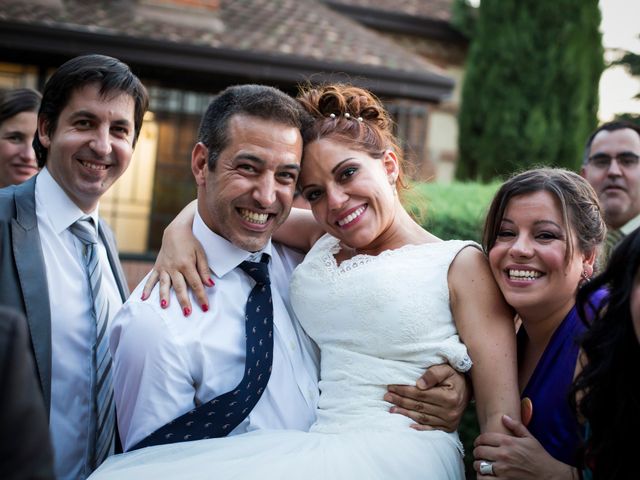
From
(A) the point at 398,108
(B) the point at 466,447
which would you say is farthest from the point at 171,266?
(A) the point at 398,108

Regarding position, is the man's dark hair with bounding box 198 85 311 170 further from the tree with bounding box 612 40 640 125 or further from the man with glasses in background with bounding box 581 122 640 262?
the tree with bounding box 612 40 640 125

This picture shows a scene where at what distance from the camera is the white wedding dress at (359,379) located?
2525 millimetres

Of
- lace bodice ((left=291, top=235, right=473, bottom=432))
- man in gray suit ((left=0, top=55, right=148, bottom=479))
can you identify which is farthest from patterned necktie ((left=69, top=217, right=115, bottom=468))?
lace bodice ((left=291, top=235, right=473, bottom=432))

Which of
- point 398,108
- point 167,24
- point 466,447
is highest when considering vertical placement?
point 167,24

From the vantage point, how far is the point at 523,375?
284 centimetres

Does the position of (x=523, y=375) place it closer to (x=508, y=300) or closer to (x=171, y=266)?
(x=508, y=300)

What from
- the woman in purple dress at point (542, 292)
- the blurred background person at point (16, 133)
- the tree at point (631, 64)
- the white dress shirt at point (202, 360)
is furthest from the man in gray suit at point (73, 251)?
the tree at point (631, 64)

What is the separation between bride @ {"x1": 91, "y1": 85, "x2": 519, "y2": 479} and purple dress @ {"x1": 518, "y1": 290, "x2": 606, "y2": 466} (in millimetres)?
92

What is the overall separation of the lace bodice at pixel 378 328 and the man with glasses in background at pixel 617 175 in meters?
2.58

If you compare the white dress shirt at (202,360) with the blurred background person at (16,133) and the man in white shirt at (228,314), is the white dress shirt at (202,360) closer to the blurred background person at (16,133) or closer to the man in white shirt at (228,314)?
the man in white shirt at (228,314)

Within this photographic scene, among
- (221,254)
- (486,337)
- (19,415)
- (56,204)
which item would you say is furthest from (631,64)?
(19,415)

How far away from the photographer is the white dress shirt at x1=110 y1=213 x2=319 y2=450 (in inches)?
109

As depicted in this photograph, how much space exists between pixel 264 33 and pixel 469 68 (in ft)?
17.5

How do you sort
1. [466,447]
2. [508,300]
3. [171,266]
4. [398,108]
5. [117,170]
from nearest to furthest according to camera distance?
[508,300] < [171,266] < [117,170] < [466,447] < [398,108]
